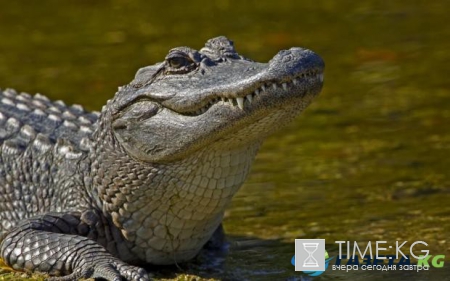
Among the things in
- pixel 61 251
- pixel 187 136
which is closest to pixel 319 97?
pixel 187 136

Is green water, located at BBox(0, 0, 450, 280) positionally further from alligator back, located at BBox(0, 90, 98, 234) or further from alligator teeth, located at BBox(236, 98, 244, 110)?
alligator teeth, located at BBox(236, 98, 244, 110)

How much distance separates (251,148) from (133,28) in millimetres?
7859

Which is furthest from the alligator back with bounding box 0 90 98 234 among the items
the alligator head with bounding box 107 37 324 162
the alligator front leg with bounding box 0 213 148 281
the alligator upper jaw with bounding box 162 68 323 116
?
the alligator upper jaw with bounding box 162 68 323 116

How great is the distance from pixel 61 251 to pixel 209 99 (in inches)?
45.3

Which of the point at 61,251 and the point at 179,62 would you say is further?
the point at 179,62

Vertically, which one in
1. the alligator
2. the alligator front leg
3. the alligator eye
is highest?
the alligator eye

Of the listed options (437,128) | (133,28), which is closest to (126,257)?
(437,128)

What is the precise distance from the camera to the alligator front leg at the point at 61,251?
19.5ft

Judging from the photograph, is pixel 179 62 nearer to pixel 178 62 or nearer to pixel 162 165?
pixel 178 62

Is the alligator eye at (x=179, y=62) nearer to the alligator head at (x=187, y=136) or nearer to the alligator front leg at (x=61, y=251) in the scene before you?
the alligator head at (x=187, y=136)

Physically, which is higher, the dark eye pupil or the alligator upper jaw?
the dark eye pupil

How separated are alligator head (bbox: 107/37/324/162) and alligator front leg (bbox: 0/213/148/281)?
1.84ft

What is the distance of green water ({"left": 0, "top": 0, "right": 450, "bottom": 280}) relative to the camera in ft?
23.4

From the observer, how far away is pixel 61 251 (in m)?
6.12
